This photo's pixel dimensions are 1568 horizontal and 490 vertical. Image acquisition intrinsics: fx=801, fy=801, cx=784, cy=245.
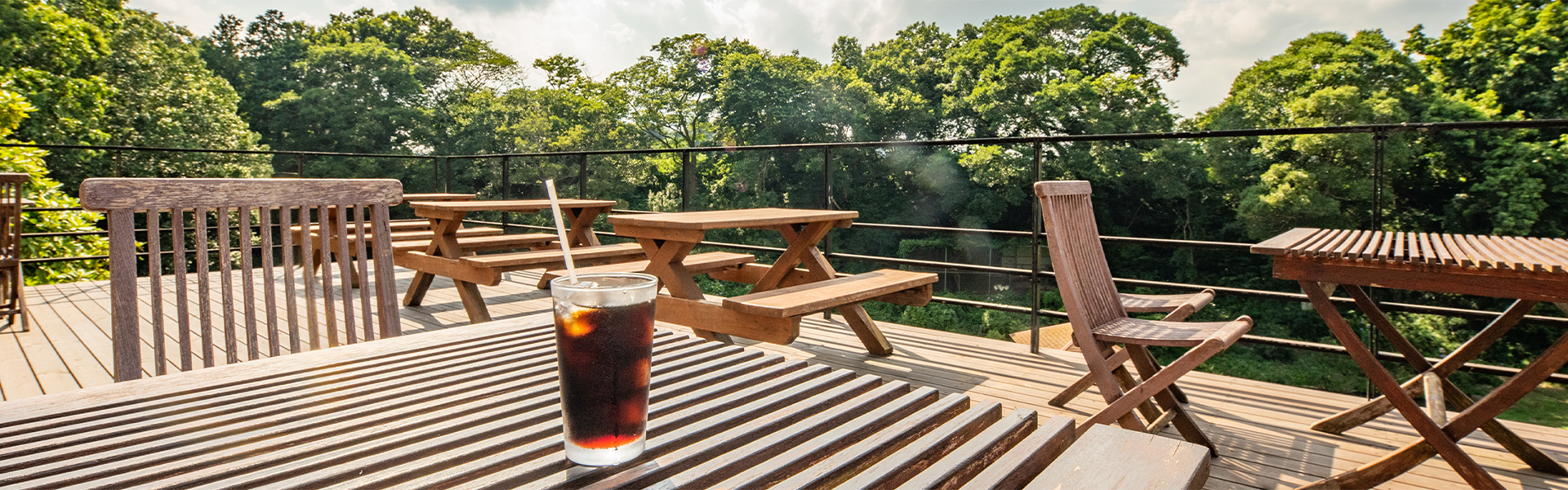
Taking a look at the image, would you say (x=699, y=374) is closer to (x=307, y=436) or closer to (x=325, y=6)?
(x=307, y=436)

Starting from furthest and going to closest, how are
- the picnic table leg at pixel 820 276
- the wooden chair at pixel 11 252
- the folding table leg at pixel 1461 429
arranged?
the wooden chair at pixel 11 252 → the picnic table leg at pixel 820 276 → the folding table leg at pixel 1461 429

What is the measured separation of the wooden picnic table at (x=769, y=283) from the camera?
2395 mm

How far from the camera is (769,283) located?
314 cm

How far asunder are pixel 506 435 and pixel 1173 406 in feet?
6.13

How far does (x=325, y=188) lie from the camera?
1277mm

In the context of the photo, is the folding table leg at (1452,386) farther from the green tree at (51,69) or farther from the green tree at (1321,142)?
the green tree at (1321,142)

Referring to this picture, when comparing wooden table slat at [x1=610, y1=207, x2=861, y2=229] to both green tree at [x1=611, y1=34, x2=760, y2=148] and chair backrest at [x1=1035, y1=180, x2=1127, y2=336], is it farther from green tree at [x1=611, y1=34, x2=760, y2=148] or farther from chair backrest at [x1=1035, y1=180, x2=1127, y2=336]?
green tree at [x1=611, y1=34, x2=760, y2=148]

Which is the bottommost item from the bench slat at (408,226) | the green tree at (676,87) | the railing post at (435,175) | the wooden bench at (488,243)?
the wooden bench at (488,243)

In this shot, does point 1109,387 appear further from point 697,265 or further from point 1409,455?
point 697,265

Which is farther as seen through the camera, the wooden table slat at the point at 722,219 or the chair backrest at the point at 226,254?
the wooden table slat at the point at 722,219

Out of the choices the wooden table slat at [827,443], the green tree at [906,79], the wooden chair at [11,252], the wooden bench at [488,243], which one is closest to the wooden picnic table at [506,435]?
the wooden table slat at [827,443]

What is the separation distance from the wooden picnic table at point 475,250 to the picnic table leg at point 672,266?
507 mm

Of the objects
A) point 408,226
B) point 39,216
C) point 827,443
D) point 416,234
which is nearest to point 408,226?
point 408,226

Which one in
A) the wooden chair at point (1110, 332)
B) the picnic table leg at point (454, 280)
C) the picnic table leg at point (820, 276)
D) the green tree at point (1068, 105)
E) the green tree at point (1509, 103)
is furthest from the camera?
the green tree at point (1068, 105)
